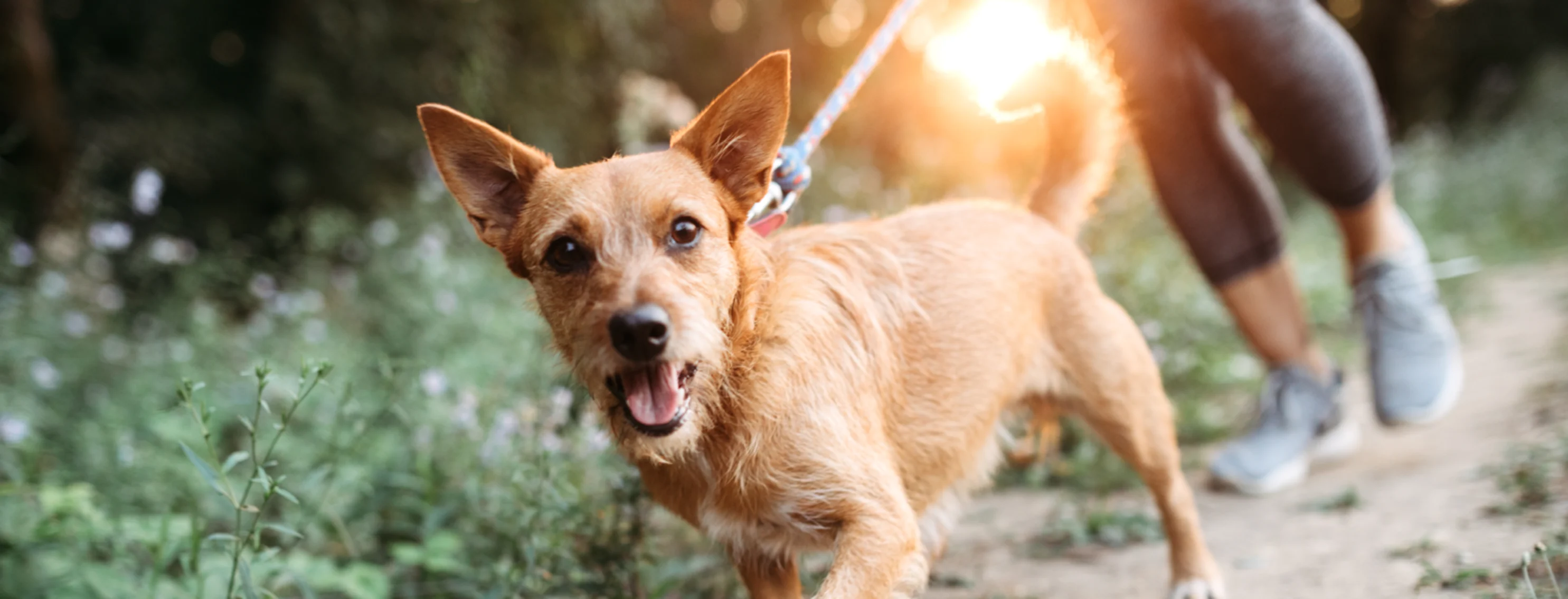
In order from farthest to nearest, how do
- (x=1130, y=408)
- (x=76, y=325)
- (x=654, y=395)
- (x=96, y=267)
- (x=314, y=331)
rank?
(x=96, y=267) < (x=314, y=331) < (x=76, y=325) < (x=1130, y=408) < (x=654, y=395)

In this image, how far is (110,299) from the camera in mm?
5688

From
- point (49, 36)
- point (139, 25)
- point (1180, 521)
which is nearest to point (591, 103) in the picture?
point (139, 25)

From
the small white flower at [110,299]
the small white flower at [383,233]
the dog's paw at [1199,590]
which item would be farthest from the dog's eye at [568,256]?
the small white flower at [110,299]

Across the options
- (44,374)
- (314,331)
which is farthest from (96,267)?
(44,374)

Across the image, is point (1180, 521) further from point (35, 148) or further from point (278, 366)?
point (35, 148)

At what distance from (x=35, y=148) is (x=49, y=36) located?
65.5 inches

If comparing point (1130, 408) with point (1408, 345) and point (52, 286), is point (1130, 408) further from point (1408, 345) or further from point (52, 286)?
point (52, 286)

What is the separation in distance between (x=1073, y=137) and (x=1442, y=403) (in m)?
1.75

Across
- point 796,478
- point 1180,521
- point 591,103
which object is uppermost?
point 591,103

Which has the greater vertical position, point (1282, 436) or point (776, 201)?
point (776, 201)

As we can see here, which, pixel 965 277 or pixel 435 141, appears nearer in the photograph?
pixel 435 141

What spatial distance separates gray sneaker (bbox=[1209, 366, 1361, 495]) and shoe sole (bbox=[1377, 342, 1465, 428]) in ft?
0.68

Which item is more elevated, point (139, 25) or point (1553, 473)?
point (139, 25)

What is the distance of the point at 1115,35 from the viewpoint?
3066 millimetres
